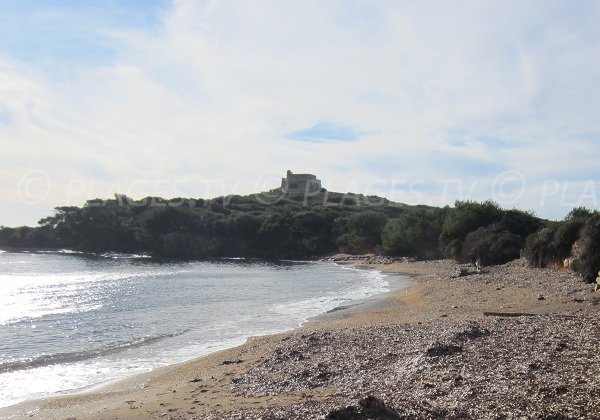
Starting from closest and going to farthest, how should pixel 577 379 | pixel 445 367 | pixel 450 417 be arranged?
pixel 450 417, pixel 577 379, pixel 445 367

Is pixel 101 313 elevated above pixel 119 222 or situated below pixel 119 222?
below

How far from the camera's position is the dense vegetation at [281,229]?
5903 centimetres

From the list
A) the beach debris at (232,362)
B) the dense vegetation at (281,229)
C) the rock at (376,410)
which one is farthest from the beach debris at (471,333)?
the dense vegetation at (281,229)

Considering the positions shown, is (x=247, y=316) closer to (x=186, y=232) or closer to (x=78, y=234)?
(x=186, y=232)

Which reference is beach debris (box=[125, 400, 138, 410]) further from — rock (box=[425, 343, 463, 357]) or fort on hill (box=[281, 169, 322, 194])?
fort on hill (box=[281, 169, 322, 194])

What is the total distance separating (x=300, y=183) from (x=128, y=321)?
151 meters

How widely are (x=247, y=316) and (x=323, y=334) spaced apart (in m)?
9.75

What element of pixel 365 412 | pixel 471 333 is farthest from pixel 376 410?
pixel 471 333

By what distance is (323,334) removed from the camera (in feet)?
54.0

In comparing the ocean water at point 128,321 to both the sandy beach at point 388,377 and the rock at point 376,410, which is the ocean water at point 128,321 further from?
the rock at point 376,410

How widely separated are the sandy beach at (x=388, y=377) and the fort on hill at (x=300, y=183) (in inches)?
5876

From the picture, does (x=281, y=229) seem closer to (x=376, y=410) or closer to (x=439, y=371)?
(x=439, y=371)

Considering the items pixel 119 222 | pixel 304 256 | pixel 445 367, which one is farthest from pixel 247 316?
pixel 119 222

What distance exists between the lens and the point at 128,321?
81.7 feet
